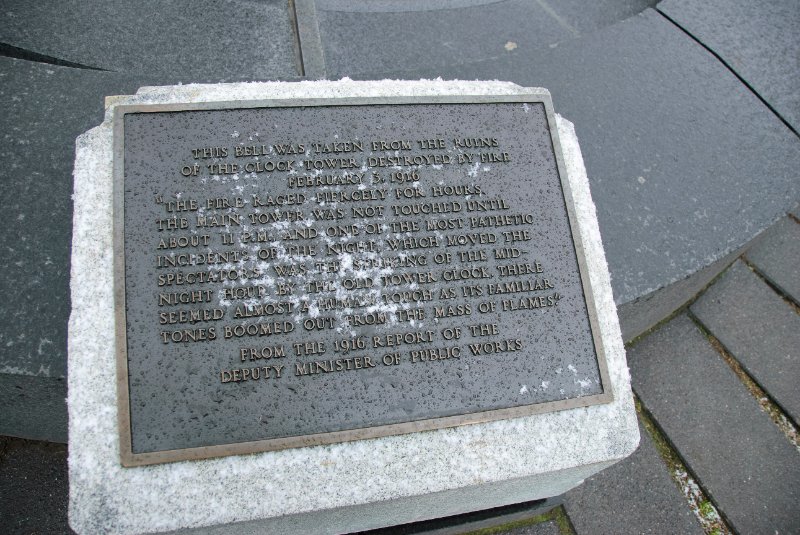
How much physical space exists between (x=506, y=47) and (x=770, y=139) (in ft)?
5.06

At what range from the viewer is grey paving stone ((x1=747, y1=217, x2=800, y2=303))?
344 centimetres

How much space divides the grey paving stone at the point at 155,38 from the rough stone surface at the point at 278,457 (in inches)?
34.1

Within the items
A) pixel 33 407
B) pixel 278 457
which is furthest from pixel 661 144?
pixel 33 407

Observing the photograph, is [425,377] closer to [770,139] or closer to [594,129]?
[594,129]

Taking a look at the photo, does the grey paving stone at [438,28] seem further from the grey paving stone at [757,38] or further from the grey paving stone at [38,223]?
the grey paving stone at [38,223]

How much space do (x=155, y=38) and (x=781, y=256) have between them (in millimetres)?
3808

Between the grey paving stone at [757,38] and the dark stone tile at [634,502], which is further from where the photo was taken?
the grey paving stone at [757,38]

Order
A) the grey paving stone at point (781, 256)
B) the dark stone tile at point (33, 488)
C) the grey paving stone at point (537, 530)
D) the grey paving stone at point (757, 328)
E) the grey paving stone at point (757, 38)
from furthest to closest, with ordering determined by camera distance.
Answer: the grey paving stone at point (781, 256), the grey paving stone at point (757, 38), the grey paving stone at point (757, 328), the grey paving stone at point (537, 530), the dark stone tile at point (33, 488)

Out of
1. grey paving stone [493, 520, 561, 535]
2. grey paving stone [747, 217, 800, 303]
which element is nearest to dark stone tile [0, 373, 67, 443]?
grey paving stone [493, 520, 561, 535]

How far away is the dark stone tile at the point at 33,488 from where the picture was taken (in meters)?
2.52

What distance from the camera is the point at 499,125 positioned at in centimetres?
245

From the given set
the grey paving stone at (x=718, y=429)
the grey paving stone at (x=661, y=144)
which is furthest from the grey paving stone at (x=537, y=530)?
the grey paving stone at (x=661, y=144)

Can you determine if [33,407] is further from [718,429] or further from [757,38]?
[757,38]

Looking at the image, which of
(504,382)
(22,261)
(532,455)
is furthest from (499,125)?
(22,261)
